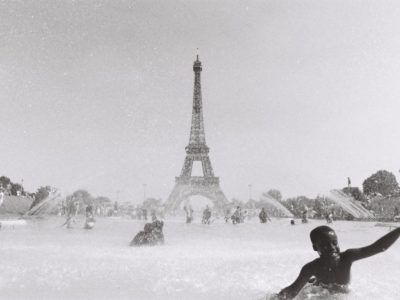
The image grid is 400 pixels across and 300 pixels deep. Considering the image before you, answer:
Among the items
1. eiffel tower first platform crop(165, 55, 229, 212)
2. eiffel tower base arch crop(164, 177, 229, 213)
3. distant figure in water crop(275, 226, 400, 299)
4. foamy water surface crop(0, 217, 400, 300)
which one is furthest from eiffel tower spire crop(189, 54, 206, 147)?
distant figure in water crop(275, 226, 400, 299)

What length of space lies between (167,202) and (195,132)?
1593 centimetres

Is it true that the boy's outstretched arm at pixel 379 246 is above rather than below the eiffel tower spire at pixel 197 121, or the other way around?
below

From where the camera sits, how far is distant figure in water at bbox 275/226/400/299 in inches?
169

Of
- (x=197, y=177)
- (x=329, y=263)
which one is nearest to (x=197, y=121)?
(x=197, y=177)

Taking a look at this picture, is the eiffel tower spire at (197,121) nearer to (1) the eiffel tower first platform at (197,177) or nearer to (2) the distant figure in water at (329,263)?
(1) the eiffel tower first platform at (197,177)

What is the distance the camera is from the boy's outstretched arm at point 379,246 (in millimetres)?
4188

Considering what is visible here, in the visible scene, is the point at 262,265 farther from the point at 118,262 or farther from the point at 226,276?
the point at 118,262

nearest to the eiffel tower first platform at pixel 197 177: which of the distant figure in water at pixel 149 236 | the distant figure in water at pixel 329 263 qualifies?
the distant figure in water at pixel 149 236

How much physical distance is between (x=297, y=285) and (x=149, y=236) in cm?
1336

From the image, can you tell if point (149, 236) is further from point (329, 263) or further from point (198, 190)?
point (198, 190)

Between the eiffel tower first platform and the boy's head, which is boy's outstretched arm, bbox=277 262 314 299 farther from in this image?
the eiffel tower first platform

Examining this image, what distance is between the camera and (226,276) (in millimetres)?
9203

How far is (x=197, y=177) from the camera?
256ft

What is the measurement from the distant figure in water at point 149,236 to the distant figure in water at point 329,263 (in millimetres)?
13046
